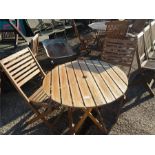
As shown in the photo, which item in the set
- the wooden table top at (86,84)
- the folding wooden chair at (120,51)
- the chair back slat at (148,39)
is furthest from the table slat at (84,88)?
the chair back slat at (148,39)

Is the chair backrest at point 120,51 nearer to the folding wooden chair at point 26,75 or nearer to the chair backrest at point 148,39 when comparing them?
the chair backrest at point 148,39

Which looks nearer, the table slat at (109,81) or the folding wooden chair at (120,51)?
the table slat at (109,81)

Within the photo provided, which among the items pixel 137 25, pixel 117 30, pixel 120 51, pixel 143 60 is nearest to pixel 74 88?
pixel 120 51

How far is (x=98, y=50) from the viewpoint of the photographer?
290 inches

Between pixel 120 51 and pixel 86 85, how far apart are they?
1756 millimetres

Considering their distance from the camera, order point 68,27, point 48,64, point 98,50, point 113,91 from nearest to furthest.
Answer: point 113,91
point 48,64
point 98,50
point 68,27

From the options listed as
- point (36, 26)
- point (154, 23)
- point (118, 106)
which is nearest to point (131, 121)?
point (118, 106)

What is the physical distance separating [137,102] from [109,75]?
49.6 inches

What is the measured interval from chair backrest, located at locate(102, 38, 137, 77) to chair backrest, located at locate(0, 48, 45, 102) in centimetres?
168

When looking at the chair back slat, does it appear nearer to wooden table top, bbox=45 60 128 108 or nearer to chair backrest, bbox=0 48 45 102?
wooden table top, bbox=45 60 128 108

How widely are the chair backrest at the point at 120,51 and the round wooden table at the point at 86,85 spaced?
2.69 feet

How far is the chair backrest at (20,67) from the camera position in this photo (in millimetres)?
3512

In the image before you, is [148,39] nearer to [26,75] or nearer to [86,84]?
[86,84]

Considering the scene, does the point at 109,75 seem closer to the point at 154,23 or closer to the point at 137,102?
the point at 137,102
